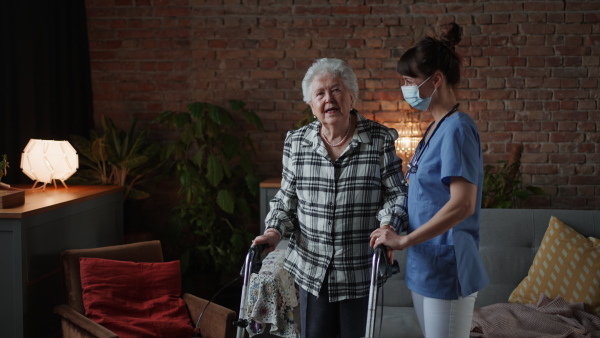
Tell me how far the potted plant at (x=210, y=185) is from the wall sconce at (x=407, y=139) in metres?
1.09

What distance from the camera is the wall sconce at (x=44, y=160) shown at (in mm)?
3256

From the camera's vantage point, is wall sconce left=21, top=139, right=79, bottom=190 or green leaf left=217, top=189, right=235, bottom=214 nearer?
wall sconce left=21, top=139, right=79, bottom=190

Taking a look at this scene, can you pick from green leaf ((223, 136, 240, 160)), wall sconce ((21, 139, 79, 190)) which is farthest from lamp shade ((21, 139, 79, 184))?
green leaf ((223, 136, 240, 160))

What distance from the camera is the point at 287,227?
1.88 m

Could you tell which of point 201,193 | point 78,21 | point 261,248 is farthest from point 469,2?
point 261,248

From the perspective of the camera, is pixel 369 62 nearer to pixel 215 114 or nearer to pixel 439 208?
pixel 215 114

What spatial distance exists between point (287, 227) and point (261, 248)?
0.16 metres

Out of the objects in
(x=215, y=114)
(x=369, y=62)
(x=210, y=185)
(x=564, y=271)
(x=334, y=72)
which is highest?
(x=369, y=62)

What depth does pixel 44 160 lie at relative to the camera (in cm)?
326

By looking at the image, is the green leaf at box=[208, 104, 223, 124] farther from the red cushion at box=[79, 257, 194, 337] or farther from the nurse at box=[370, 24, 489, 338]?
the nurse at box=[370, 24, 489, 338]

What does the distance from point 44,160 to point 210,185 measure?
134 centimetres

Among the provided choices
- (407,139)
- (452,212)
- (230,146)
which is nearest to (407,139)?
(407,139)

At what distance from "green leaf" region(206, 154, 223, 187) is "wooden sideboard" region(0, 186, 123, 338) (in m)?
0.92

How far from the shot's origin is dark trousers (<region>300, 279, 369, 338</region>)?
180 cm
